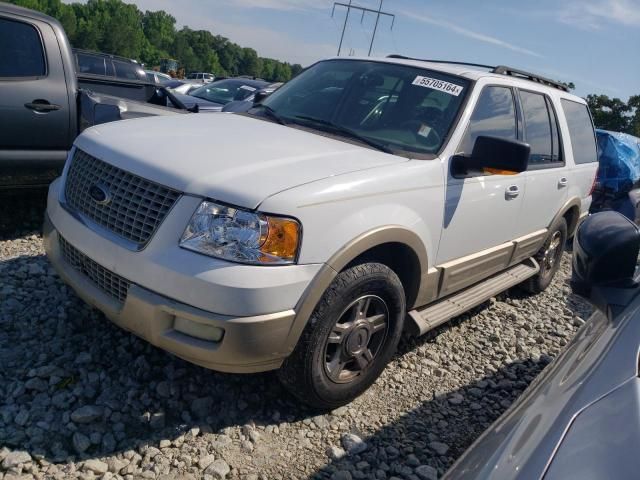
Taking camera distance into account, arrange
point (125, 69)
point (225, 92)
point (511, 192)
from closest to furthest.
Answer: point (511, 192) → point (225, 92) → point (125, 69)

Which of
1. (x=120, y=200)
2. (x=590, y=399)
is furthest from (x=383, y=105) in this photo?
(x=590, y=399)

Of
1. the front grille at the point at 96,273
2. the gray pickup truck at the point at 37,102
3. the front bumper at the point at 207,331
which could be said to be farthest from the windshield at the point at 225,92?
the front bumper at the point at 207,331

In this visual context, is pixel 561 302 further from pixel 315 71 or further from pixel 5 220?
pixel 5 220

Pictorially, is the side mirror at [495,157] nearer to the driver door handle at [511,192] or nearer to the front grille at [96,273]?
the driver door handle at [511,192]

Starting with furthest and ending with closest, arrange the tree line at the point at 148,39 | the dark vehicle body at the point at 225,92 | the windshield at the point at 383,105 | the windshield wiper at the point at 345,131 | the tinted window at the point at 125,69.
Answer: the tree line at the point at 148,39
the tinted window at the point at 125,69
the dark vehicle body at the point at 225,92
the windshield at the point at 383,105
the windshield wiper at the point at 345,131

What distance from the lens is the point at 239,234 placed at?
2.35 m

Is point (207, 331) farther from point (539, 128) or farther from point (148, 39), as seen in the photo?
point (148, 39)

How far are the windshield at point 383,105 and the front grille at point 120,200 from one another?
125 centimetres

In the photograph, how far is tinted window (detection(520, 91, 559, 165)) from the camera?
4.21 metres

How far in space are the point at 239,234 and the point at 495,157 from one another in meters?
1.58

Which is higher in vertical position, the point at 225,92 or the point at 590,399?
the point at 590,399

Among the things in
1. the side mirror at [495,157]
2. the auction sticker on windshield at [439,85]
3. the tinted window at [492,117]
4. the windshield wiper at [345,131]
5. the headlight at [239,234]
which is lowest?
the headlight at [239,234]

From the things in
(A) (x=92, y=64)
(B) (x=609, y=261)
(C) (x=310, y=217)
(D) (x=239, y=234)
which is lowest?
(A) (x=92, y=64)

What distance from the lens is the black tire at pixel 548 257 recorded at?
16.6ft
